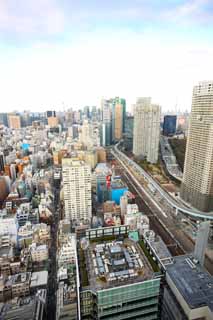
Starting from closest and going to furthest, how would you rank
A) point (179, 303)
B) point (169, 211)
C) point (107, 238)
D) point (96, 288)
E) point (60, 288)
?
point (96, 288) → point (179, 303) → point (107, 238) → point (60, 288) → point (169, 211)

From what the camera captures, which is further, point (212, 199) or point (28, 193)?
point (28, 193)

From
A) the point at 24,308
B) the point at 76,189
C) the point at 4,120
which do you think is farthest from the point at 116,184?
the point at 4,120

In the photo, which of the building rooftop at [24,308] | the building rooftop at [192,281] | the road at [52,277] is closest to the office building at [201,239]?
the building rooftop at [192,281]

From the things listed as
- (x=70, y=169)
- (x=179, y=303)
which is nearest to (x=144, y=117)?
(x=70, y=169)

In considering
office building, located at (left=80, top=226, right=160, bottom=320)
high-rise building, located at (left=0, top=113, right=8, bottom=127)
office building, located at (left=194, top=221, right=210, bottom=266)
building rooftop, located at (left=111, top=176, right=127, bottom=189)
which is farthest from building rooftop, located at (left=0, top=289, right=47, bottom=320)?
high-rise building, located at (left=0, top=113, right=8, bottom=127)

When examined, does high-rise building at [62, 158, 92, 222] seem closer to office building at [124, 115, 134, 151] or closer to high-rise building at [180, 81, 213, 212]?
high-rise building at [180, 81, 213, 212]

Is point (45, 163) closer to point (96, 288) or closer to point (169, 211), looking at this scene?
point (169, 211)

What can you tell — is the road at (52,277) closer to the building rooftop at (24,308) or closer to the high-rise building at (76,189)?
the building rooftop at (24,308)

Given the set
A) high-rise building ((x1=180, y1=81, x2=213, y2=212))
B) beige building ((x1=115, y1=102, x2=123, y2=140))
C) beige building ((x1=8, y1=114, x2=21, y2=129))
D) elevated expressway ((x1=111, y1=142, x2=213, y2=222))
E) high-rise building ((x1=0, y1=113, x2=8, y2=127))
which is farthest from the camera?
high-rise building ((x1=0, y1=113, x2=8, y2=127))
